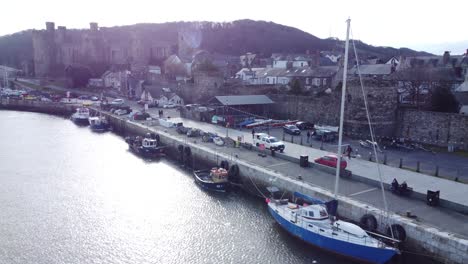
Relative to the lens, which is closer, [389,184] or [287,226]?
[287,226]

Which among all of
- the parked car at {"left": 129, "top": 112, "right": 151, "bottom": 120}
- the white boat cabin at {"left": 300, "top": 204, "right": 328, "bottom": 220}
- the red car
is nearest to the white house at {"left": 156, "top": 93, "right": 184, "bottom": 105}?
the parked car at {"left": 129, "top": 112, "right": 151, "bottom": 120}

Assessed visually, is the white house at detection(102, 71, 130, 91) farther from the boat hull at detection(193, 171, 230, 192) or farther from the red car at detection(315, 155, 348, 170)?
the red car at detection(315, 155, 348, 170)

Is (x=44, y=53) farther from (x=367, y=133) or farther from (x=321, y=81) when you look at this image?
(x=367, y=133)

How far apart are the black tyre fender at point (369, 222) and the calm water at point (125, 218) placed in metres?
1.57

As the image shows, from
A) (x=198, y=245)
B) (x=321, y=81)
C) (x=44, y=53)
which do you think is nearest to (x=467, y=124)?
(x=198, y=245)

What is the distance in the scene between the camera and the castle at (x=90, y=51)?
76.4 meters

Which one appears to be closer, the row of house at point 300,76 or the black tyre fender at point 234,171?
the black tyre fender at point 234,171

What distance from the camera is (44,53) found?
250 feet

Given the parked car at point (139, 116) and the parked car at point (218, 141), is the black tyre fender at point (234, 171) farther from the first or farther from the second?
the parked car at point (139, 116)

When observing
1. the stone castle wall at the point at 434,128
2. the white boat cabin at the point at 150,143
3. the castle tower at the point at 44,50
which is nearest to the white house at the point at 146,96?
the white boat cabin at the point at 150,143

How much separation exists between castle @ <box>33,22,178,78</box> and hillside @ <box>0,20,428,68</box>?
41.6 feet

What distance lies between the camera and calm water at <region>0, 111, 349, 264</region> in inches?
561

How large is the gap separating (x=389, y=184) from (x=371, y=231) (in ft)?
10.4

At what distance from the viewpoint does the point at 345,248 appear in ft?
43.7
